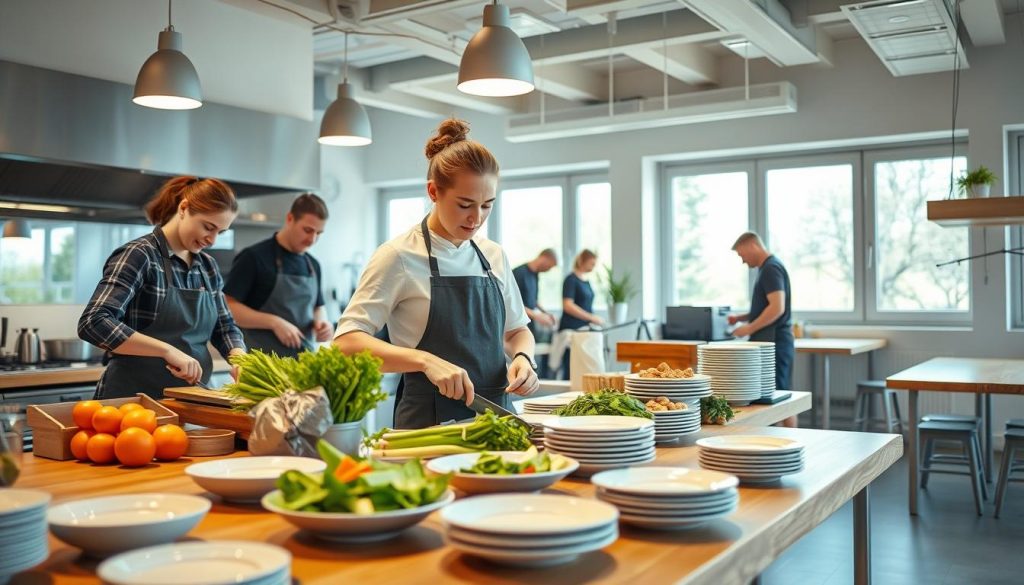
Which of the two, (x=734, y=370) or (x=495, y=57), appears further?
(x=495, y=57)

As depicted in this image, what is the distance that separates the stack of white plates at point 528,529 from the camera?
1.16m

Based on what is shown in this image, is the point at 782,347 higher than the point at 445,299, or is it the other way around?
the point at 445,299

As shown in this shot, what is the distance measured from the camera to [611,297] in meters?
8.78

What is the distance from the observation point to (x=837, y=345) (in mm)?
7168

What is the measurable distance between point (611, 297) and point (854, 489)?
6818 mm

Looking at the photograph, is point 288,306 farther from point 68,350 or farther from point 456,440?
point 456,440

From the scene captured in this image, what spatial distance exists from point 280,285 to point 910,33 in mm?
4355

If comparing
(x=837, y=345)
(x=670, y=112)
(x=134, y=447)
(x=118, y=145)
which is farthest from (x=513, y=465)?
(x=670, y=112)

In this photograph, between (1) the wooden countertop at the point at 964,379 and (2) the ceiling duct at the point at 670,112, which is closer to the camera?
(1) the wooden countertop at the point at 964,379

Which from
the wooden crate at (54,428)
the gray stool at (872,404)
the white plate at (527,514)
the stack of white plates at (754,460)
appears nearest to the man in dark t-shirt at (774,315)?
the gray stool at (872,404)

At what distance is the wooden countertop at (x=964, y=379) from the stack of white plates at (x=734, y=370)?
2112 millimetres

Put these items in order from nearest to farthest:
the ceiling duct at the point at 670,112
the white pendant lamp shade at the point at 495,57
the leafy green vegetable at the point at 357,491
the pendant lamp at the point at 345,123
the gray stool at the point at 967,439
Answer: the leafy green vegetable at the point at 357,491, the white pendant lamp shade at the point at 495,57, the pendant lamp at the point at 345,123, the gray stool at the point at 967,439, the ceiling duct at the point at 670,112

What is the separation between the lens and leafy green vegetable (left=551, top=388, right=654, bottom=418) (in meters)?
2.09

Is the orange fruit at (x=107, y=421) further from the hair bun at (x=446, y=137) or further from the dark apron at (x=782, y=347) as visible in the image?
the dark apron at (x=782, y=347)
